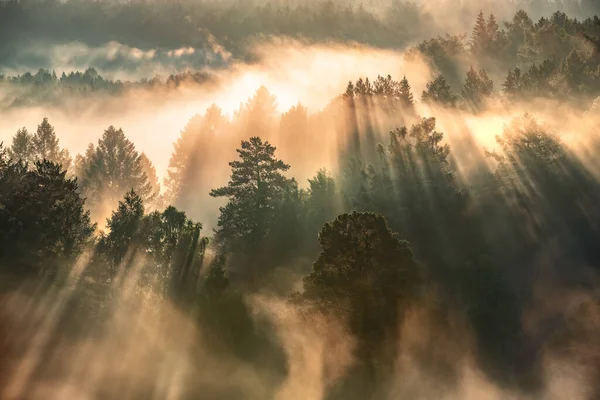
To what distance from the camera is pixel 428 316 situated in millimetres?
38188

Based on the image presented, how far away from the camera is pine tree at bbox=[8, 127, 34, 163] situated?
89.7 metres

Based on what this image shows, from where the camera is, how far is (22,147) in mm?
91500

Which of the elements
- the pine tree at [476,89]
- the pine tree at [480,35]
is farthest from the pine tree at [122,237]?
the pine tree at [480,35]

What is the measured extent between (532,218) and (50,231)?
53.9 meters

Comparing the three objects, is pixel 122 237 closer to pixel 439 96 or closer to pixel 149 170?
pixel 439 96

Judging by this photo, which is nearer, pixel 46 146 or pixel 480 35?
pixel 46 146

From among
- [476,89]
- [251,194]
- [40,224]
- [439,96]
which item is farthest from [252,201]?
[476,89]

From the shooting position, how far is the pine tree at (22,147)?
8969 centimetres

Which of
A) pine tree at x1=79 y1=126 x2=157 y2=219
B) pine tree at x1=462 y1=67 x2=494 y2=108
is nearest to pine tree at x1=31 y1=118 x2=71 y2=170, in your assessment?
pine tree at x1=79 y1=126 x2=157 y2=219

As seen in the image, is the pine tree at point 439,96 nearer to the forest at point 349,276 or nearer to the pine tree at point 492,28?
the forest at point 349,276

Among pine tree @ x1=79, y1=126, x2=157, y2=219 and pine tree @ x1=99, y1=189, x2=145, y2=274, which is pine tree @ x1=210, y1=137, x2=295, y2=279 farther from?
pine tree @ x1=79, y1=126, x2=157, y2=219

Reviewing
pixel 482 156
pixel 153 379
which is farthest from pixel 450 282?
pixel 153 379

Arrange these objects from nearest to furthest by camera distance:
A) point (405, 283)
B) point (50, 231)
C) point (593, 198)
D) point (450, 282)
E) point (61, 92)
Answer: point (405, 283)
point (50, 231)
point (450, 282)
point (593, 198)
point (61, 92)

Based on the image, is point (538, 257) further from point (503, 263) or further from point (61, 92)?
point (61, 92)
